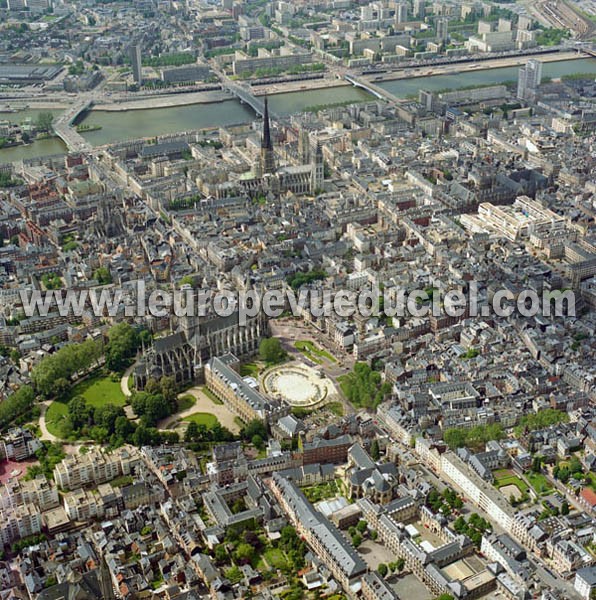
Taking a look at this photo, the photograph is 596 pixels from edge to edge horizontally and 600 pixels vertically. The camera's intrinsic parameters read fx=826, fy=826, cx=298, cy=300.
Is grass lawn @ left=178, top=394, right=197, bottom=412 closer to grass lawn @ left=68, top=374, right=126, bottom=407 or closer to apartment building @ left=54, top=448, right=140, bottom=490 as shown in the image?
grass lawn @ left=68, top=374, right=126, bottom=407

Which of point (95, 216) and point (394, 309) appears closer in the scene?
point (394, 309)

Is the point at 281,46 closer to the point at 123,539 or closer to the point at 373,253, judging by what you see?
the point at 373,253

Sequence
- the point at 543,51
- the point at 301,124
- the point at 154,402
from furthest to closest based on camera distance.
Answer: the point at 543,51 < the point at 301,124 < the point at 154,402

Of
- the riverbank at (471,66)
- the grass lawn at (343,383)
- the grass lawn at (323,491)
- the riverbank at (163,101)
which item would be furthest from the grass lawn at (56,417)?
the riverbank at (471,66)

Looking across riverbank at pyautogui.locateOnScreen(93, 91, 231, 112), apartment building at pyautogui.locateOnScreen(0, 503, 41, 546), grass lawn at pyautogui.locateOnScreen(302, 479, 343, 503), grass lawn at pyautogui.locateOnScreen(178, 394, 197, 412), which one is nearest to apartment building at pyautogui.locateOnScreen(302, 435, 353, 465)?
grass lawn at pyautogui.locateOnScreen(302, 479, 343, 503)

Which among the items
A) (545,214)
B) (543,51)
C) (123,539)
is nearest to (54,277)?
(123,539)

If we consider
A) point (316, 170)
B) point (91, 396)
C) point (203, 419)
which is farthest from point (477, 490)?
point (316, 170)

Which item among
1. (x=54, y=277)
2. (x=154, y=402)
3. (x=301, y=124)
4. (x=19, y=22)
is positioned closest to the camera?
(x=154, y=402)
